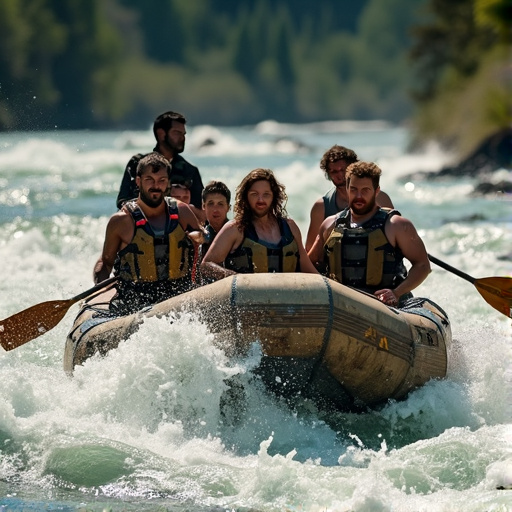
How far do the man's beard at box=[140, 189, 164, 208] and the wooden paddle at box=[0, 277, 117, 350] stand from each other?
33.5 inches

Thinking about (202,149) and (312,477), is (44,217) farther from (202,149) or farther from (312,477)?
(202,149)

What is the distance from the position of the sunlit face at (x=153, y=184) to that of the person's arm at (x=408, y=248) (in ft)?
4.13

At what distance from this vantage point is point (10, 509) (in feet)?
17.1

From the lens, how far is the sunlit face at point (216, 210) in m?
7.27

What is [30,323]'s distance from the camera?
7.29m

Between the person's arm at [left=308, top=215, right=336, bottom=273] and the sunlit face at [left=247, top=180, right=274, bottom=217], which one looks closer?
the sunlit face at [left=247, top=180, right=274, bottom=217]

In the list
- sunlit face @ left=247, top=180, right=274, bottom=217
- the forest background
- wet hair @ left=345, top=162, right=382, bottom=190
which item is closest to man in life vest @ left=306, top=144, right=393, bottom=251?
wet hair @ left=345, top=162, right=382, bottom=190

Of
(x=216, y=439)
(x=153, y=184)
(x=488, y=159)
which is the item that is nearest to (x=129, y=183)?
(x=153, y=184)

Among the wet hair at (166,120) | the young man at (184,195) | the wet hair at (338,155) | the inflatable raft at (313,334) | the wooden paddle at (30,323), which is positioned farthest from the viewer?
the wet hair at (166,120)

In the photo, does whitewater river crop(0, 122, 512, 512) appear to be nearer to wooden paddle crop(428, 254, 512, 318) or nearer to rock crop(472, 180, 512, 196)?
wooden paddle crop(428, 254, 512, 318)

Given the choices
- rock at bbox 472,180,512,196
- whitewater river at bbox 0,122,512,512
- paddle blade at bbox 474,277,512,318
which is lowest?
whitewater river at bbox 0,122,512,512

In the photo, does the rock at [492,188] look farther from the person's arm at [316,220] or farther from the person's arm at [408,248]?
the person's arm at [408,248]

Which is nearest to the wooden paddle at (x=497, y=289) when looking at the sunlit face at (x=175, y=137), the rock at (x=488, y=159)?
the sunlit face at (x=175, y=137)

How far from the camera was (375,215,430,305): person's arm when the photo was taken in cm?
679
